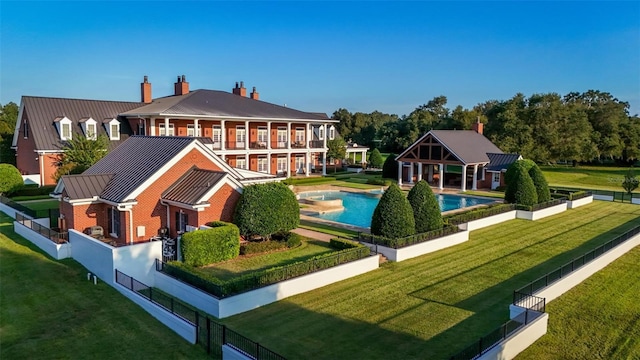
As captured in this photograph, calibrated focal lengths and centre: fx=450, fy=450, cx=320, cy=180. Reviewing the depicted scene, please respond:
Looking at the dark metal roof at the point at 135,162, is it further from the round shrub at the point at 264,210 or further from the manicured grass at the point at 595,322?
the manicured grass at the point at 595,322

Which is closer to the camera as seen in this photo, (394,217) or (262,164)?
(394,217)

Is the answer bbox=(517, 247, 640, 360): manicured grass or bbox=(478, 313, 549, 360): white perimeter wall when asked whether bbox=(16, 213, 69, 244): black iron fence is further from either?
bbox=(517, 247, 640, 360): manicured grass

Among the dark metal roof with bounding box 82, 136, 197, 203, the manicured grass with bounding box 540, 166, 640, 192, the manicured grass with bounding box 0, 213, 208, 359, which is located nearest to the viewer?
the manicured grass with bounding box 0, 213, 208, 359

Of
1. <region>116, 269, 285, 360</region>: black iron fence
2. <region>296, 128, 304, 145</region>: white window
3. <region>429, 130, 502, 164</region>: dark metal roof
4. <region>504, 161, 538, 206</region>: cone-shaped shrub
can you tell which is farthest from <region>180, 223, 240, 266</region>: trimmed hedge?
<region>296, 128, 304, 145</region>: white window

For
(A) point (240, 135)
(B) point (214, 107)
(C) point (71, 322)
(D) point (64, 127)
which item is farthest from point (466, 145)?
(C) point (71, 322)

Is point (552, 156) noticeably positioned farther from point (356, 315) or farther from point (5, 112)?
point (5, 112)

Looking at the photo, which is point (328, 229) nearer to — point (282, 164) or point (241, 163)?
point (241, 163)
